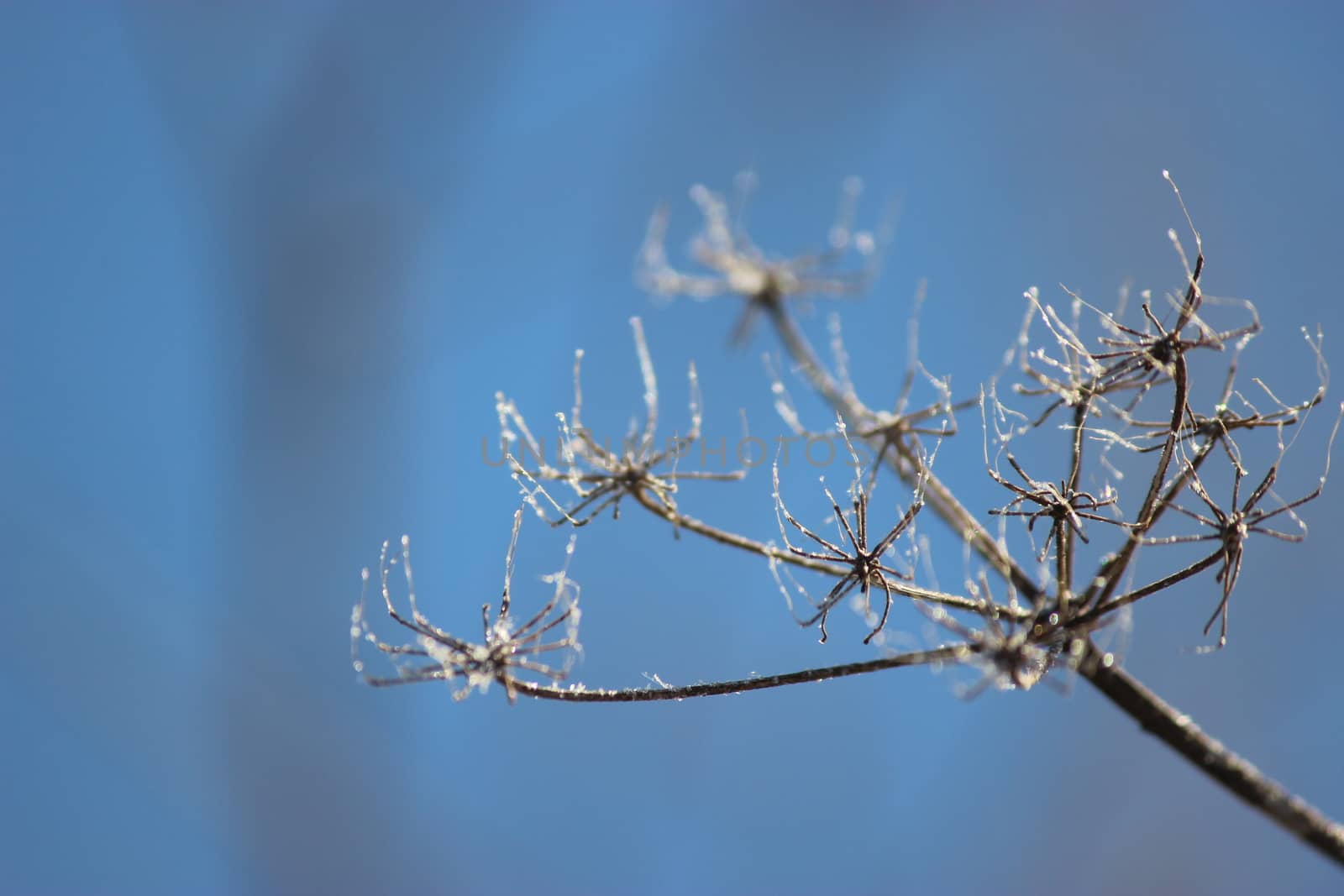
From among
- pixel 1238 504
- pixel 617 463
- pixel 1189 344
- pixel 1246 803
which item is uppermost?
pixel 617 463

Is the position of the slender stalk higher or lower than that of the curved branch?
lower

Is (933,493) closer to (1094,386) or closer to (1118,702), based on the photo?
(1094,386)

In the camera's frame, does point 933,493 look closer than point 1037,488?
No

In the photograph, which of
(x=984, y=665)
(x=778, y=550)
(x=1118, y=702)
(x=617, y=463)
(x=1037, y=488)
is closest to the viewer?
(x=984, y=665)

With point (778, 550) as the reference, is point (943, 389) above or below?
above

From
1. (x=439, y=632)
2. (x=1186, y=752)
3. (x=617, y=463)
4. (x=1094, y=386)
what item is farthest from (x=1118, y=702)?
(x=439, y=632)

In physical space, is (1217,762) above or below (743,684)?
below

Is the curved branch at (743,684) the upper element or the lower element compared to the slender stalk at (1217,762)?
upper

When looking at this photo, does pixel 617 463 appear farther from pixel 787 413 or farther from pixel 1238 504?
pixel 1238 504

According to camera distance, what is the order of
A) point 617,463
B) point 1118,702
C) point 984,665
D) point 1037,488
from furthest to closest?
point 617,463, point 1037,488, point 1118,702, point 984,665

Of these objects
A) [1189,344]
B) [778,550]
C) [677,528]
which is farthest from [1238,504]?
[677,528]
